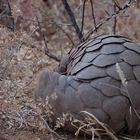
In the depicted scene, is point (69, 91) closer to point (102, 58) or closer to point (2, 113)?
point (102, 58)

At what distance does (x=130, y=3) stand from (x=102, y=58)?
444mm

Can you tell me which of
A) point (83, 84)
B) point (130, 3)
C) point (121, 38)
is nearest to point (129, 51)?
point (121, 38)

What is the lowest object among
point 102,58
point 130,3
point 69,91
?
point 69,91

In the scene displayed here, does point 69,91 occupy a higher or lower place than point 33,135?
higher

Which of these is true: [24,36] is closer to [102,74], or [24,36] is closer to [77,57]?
[77,57]

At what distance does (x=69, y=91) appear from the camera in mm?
1801

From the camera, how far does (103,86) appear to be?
177 cm

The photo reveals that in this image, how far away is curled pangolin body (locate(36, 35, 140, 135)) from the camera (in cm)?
177

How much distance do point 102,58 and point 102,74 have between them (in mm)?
74

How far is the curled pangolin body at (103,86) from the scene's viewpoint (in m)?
1.77

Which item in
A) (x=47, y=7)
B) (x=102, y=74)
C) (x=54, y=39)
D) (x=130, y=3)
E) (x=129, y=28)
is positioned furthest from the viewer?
(x=47, y=7)

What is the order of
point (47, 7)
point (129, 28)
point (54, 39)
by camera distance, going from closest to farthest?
point (129, 28), point (54, 39), point (47, 7)

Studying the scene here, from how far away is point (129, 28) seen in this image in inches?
129

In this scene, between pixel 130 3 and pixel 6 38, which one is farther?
pixel 130 3
